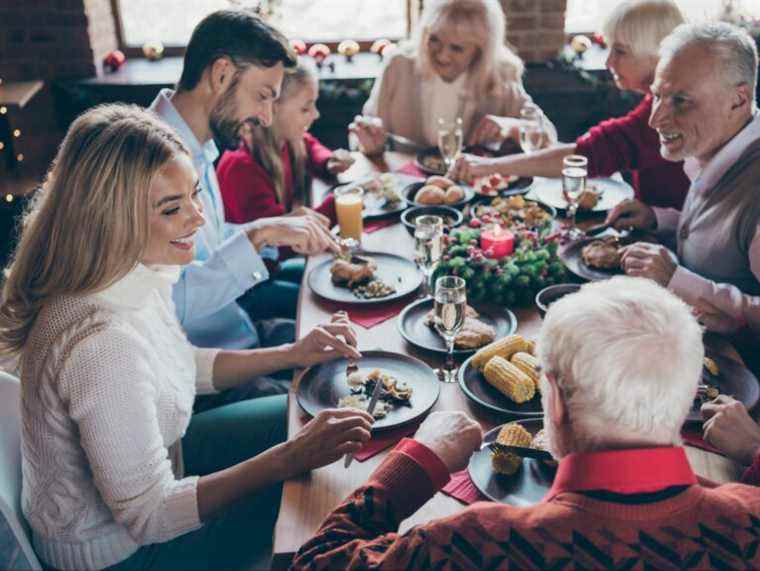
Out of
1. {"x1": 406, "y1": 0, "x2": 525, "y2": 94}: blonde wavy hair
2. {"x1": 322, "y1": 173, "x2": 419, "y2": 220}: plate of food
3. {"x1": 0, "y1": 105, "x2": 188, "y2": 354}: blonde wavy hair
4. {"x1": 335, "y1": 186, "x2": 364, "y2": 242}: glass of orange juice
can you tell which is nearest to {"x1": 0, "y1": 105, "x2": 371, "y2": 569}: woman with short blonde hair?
{"x1": 0, "y1": 105, "x2": 188, "y2": 354}: blonde wavy hair

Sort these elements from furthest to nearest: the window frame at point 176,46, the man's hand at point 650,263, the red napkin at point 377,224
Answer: the window frame at point 176,46 → the red napkin at point 377,224 → the man's hand at point 650,263

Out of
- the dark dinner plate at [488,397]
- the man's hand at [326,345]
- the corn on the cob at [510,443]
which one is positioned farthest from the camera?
the man's hand at [326,345]

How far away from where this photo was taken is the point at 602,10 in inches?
186

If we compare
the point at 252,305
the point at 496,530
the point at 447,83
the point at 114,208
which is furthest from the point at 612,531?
the point at 447,83

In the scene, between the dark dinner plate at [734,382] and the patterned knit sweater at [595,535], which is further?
the dark dinner plate at [734,382]

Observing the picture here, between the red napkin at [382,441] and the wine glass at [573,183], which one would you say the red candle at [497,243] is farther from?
the red napkin at [382,441]

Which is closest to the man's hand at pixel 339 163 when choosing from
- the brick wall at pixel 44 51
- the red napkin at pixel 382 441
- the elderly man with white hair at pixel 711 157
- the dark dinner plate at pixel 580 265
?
the dark dinner plate at pixel 580 265

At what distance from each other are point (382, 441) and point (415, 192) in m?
1.47

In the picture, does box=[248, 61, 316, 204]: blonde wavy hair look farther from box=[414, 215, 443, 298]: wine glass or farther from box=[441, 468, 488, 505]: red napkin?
box=[441, 468, 488, 505]: red napkin

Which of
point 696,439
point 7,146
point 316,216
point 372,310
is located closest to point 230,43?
point 316,216

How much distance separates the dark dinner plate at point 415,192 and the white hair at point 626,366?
1677 millimetres

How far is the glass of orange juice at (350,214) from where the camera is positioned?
2.50 m

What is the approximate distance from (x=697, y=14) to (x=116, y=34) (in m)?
3.41

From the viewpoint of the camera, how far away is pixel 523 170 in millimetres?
2906
